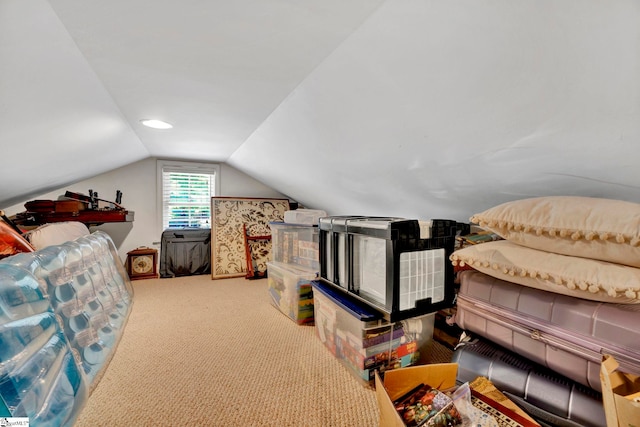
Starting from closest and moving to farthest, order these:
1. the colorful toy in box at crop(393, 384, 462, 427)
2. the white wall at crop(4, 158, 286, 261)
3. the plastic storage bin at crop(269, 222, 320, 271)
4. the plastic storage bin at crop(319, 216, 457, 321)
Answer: the colorful toy in box at crop(393, 384, 462, 427)
the plastic storage bin at crop(319, 216, 457, 321)
the plastic storage bin at crop(269, 222, 320, 271)
the white wall at crop(4, 158, 286, 261)

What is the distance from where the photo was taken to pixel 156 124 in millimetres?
2262

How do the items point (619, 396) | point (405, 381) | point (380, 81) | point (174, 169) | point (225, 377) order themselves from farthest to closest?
point (174, 169) < point (225, 377) < point (380, 81) < point (405, 381) < point (619, 396)

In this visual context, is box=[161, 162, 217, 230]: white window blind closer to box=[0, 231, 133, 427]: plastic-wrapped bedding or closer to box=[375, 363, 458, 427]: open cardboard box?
box=[0, 231, 133, 427]: plastic-wrapped bedding

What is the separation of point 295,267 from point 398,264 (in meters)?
1.33

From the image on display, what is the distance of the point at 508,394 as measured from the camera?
105 centimetres

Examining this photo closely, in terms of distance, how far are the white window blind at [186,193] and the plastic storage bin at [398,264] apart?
10.5 ft

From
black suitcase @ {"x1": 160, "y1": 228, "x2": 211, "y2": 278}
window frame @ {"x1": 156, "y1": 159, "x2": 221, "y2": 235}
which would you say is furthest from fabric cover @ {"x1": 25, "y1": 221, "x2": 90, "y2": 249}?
window frame @ {"x1": 156, "y1": 159, "x2": 221, "y2": 235}

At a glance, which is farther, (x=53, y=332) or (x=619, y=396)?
(x=53, y=332)

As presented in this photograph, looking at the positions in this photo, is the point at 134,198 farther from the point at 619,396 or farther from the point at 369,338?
the point at 619,396

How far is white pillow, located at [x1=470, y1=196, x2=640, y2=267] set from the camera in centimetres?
85

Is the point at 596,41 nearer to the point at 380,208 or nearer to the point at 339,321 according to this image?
the point at 339,321

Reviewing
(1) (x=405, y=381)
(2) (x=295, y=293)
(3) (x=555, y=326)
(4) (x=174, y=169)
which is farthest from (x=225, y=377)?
(4) (x=174, y=169)

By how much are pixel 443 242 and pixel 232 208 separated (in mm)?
3187

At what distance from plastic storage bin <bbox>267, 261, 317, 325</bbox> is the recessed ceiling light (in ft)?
5.21
